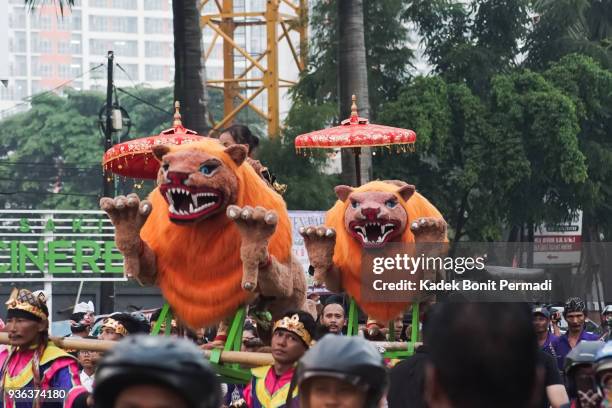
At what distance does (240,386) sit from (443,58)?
21.0 meters

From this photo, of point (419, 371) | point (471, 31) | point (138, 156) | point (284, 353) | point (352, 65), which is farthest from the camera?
point (471, 31)

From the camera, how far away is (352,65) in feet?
56.2

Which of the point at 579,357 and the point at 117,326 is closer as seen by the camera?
the point at 579,357

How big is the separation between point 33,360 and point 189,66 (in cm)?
746

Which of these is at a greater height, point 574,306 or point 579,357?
point 579,357

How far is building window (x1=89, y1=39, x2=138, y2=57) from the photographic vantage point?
12131 cm

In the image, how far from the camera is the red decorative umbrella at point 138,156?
11508 millimetres

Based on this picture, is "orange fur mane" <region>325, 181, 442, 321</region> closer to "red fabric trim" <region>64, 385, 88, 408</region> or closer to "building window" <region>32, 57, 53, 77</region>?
"red fabric trim" <region>64, 385, 88, 408</region>

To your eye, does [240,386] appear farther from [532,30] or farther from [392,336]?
[532,30]

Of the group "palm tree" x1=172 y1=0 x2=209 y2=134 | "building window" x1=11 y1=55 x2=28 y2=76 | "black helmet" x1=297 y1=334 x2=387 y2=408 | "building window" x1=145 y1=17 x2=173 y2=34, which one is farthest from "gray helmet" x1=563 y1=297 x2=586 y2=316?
"building window" x1=145 y1=17 x2=173 y2=34

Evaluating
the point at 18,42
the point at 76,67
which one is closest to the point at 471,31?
the point at 76,67

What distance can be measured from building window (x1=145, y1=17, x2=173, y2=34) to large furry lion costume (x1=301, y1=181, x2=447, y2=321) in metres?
113

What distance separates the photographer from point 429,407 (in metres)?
3.35

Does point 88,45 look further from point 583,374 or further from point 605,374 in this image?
point 605,374
